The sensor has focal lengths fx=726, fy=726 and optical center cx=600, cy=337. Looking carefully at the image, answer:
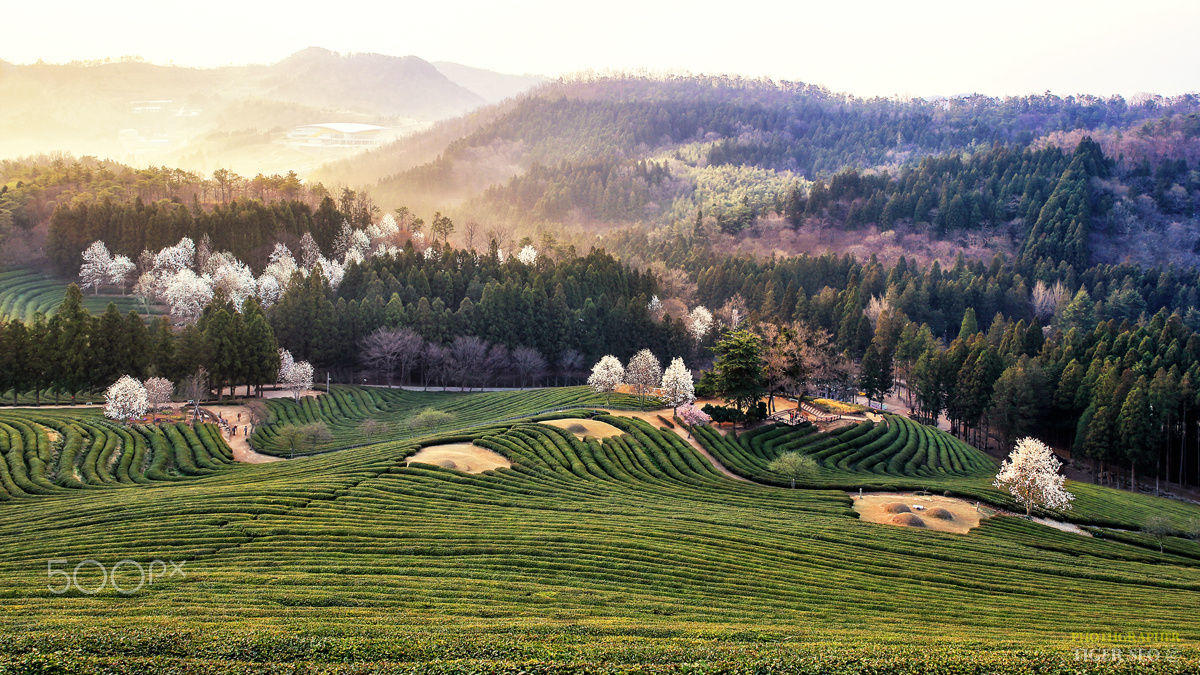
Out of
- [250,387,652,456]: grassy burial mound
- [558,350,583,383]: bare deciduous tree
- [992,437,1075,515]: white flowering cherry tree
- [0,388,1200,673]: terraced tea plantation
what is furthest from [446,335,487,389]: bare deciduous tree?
[992,437,1075,515]: white flowering cherry tree

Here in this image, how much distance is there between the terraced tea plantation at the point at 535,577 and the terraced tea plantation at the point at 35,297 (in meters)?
47.0

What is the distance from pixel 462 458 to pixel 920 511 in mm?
28091

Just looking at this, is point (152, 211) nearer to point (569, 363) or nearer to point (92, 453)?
point (569, 363)

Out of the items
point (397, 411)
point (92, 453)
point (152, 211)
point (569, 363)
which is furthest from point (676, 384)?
point (152, 211)

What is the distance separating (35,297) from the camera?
300 ft

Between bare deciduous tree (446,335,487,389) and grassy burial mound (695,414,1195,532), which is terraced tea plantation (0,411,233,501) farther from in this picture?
grassy burial mound (695,414,1195,532)

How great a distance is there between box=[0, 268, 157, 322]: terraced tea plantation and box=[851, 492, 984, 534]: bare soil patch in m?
82.8

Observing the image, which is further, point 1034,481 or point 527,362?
point 527,362

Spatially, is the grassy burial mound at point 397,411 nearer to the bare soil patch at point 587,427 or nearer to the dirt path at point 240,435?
the dirt path at point 240,435

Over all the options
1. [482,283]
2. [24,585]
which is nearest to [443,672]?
[24,585]

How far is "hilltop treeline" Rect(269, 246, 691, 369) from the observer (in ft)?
286

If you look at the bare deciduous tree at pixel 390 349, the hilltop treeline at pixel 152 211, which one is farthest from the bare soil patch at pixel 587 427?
the hilltop treeline at pixel 152 211

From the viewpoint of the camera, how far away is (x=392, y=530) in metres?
31.9

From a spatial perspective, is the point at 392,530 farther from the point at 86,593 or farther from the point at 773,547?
the point at 773,547
